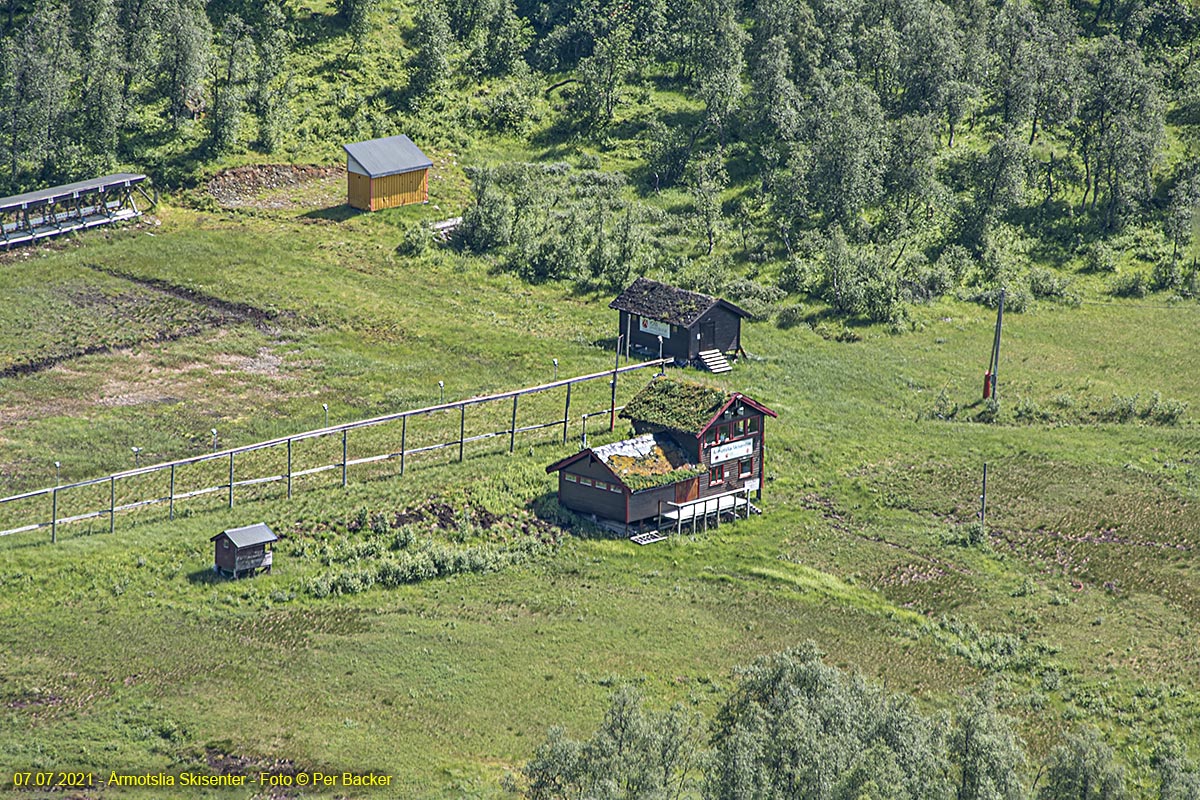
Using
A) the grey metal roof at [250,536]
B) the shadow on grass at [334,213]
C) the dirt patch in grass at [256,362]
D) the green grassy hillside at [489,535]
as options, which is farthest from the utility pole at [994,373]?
the grey metal roof at [250,536]

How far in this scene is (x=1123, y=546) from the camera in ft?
240

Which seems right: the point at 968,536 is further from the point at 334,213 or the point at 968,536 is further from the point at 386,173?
the point at 334,213

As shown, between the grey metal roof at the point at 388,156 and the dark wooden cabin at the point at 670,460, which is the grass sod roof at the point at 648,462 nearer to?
the dark wooden cabin at the point at 670,460

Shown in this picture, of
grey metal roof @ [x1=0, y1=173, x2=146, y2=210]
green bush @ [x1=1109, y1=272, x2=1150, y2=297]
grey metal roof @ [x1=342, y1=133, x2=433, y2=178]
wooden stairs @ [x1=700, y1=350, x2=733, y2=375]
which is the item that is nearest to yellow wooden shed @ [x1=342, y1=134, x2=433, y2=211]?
grey metal roof @ [x1=342, y1=133, x2=433, y2=178]

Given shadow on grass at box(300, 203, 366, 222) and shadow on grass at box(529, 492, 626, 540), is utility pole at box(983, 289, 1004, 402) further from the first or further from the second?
shadow on grass at box(300, 203, 366, 222)

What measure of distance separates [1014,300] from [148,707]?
65.5m

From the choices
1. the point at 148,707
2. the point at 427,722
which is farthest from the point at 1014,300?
the point at 148,707

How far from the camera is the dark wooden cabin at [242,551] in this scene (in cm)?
6319

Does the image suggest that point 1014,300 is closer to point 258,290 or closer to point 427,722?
point 258,290

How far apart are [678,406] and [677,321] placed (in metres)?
14.4

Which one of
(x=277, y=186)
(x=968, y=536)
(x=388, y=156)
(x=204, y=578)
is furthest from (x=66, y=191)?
(x=968, y=536)

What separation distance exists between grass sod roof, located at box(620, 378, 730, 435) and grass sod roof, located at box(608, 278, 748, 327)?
41.8 feet

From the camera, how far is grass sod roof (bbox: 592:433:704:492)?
70.7 meters

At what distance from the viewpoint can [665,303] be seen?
88.8 metres
